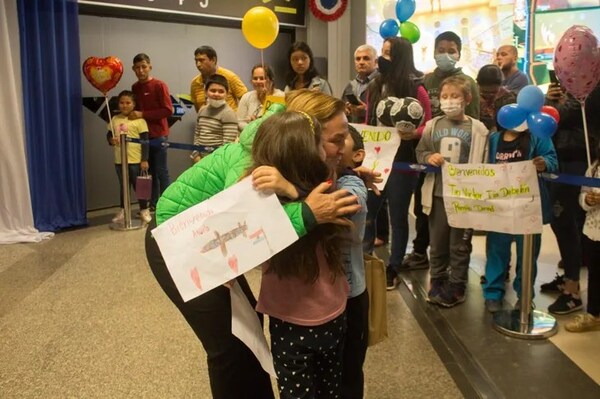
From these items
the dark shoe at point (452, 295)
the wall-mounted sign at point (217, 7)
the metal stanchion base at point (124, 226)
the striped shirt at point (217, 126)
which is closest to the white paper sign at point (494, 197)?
the dark shoe at point (452, 295)

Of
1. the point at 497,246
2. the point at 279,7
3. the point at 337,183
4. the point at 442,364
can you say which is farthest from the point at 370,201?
the point at 279,7

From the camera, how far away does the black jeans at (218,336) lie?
145 cm

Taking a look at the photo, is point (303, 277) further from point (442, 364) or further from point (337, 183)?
point (442, 364)

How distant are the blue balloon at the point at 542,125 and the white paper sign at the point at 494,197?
14cm

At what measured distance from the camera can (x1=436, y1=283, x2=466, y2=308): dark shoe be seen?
115 inches

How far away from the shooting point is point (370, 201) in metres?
3.16

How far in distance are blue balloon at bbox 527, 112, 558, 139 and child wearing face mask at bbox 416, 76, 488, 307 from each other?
1.26 ft

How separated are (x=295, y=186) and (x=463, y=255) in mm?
1876

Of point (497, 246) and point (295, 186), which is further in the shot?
point (497, 246)

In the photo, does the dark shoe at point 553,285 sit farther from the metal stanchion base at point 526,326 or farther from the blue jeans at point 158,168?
the blue jeans at point 158,168

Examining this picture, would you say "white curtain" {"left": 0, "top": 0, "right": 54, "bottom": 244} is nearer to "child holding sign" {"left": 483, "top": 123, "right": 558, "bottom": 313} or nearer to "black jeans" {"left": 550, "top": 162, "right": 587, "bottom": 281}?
"child holding sign" {"left": 483, "top": 123, "right": 558, "bottom": 313}

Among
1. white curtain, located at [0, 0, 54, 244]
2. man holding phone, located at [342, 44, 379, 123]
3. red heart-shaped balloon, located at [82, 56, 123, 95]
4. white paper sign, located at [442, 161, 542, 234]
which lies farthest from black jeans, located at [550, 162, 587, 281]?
white curtain, located at [0, 0, 54, 244]

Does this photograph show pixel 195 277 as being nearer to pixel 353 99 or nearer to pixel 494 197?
pixel 494 197

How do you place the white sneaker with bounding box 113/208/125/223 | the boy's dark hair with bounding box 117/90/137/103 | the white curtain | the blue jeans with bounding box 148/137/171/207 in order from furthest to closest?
the blue jeans with bounding box 148/137/171/207, the white sneaker with bounding box 113/208/125/223, the boy's dark hair with bounding box 117/90/137/103, the white curtain
